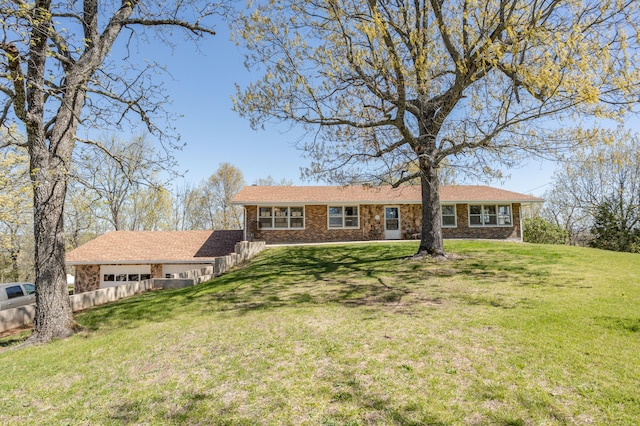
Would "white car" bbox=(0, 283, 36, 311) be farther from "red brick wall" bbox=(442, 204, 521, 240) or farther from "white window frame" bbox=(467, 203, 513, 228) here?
"white window frame" bbox=(467, 203, 513, 228)

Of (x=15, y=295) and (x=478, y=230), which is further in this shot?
(x=478, y=230)

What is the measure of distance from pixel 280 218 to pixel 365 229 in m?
5.20

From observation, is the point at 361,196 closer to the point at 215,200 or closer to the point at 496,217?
the point at 496,217

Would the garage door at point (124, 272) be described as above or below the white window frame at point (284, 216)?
below

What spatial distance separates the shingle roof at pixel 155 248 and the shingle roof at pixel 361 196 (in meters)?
3.27

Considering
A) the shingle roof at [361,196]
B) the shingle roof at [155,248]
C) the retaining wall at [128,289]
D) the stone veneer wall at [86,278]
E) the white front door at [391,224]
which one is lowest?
the stone veneer wall at [86,278]

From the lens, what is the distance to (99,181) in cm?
682

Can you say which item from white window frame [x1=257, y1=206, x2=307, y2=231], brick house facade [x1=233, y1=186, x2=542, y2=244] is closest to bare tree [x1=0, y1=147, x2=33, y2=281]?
brick house facade [x1=233, y1=186, x2=542, y2=244]

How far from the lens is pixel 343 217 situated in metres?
20.9

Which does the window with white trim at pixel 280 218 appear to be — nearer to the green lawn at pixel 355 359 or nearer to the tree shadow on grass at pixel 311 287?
the tree shadow on grass at pixel 311 287

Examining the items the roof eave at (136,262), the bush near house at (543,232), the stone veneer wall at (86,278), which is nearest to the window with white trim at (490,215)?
the bush near house at (543,232)

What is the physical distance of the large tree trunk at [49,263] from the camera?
6.10 meters

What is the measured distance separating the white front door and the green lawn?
12.7 m

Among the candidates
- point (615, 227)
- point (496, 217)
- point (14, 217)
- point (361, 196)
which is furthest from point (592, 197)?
point (14, 217)
